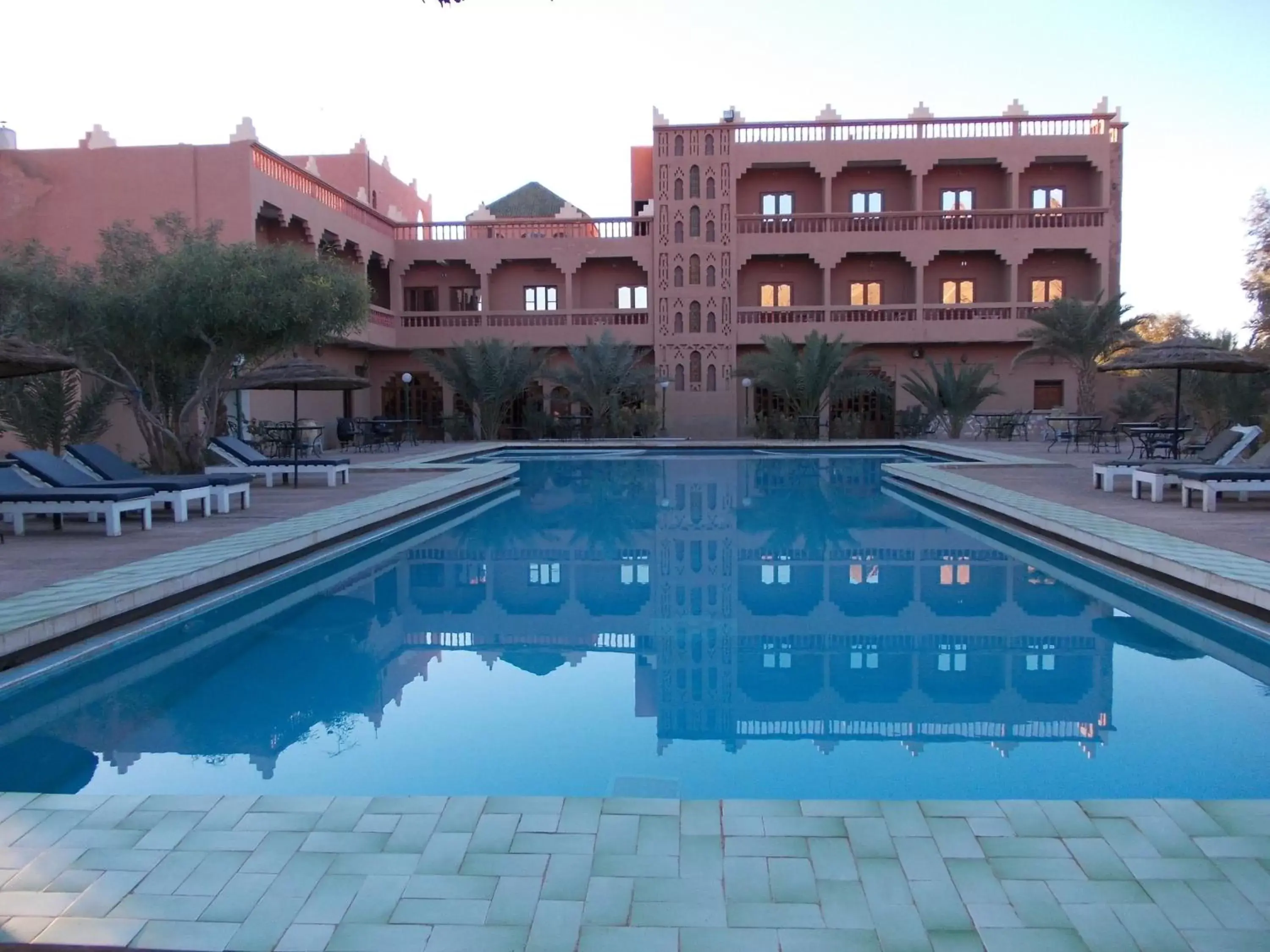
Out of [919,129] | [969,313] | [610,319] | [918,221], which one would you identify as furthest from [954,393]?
Result: [610,319]

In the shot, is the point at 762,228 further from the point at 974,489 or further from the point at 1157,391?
the point at 974,489

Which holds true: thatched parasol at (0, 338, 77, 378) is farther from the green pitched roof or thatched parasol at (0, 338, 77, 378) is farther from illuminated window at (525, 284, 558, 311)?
the green pitched roof

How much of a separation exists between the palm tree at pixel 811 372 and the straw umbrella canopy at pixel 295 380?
41.9 ft

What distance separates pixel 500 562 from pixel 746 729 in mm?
5158

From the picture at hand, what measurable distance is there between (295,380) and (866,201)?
2079 centimetres

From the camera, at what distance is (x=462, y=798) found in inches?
139

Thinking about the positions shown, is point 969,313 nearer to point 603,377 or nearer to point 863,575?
point 603,377

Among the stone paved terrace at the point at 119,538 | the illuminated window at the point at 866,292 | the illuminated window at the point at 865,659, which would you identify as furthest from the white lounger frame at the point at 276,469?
the illuminated window at the point at 866,292

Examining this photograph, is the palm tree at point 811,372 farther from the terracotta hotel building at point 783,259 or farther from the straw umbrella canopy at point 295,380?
the straw umbrella canopy at point 295,380

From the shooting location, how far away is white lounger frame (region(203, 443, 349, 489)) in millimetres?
14680

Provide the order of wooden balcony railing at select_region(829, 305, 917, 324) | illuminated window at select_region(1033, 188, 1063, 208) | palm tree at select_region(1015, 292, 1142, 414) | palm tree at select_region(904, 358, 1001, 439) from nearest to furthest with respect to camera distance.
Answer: palm tree at select_region(1015, 292, 1142, 414) → palm tree at select_region(904, 358, 1001, 439) → wooden balcony railing at select_region(829, 305, 917, 324) → illuminated window at select_region(1033, 188, 1063, 208)

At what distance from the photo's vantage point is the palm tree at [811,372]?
82.2 feet

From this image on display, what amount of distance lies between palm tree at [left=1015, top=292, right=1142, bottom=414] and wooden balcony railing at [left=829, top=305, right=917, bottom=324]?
4.01 metres

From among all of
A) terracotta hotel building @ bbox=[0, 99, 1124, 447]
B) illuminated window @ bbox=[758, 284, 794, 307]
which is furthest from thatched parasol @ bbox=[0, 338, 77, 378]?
illuminated window @ bbox=[758, 284, 794, 307]
